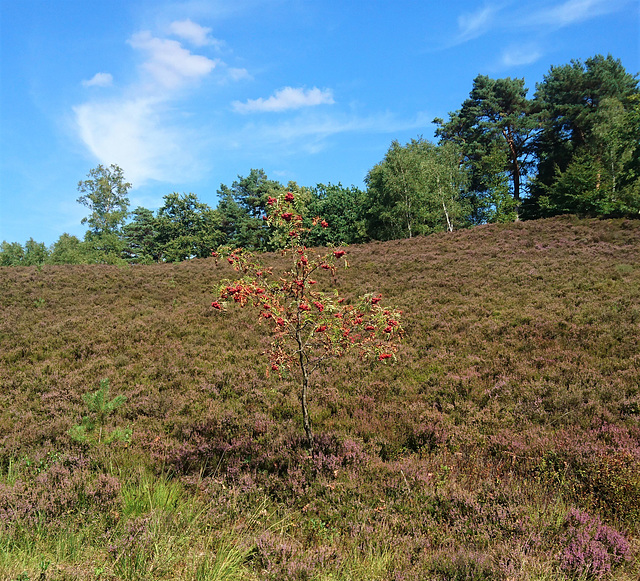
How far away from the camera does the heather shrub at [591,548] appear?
289 cm

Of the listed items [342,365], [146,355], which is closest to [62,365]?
[146,355]

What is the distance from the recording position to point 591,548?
9.95ft

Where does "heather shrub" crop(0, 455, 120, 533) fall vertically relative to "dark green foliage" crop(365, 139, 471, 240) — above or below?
below

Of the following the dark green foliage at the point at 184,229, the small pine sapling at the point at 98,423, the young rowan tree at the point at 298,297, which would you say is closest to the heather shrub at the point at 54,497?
the small pine sapling at the point at 98,423

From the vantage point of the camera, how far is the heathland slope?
3078mm

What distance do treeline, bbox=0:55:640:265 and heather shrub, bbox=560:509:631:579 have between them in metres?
28.5

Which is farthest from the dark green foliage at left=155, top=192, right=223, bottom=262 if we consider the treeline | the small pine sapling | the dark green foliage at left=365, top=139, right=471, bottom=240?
the small pine sapling

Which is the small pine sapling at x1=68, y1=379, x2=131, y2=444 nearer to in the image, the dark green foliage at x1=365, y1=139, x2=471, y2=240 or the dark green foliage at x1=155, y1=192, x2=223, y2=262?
the dark green foliage at x1=365, y1=139, x2=471, y2=240

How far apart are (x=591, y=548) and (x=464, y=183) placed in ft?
158

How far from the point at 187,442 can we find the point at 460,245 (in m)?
20.0

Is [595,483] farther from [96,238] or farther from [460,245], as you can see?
[96,238]

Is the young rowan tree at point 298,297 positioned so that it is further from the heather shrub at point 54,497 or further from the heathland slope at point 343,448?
the heather shrub at point 54,497

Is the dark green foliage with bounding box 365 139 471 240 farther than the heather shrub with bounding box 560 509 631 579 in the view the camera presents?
Yes

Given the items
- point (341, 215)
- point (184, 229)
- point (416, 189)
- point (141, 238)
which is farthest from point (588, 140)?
point (141, 238)
